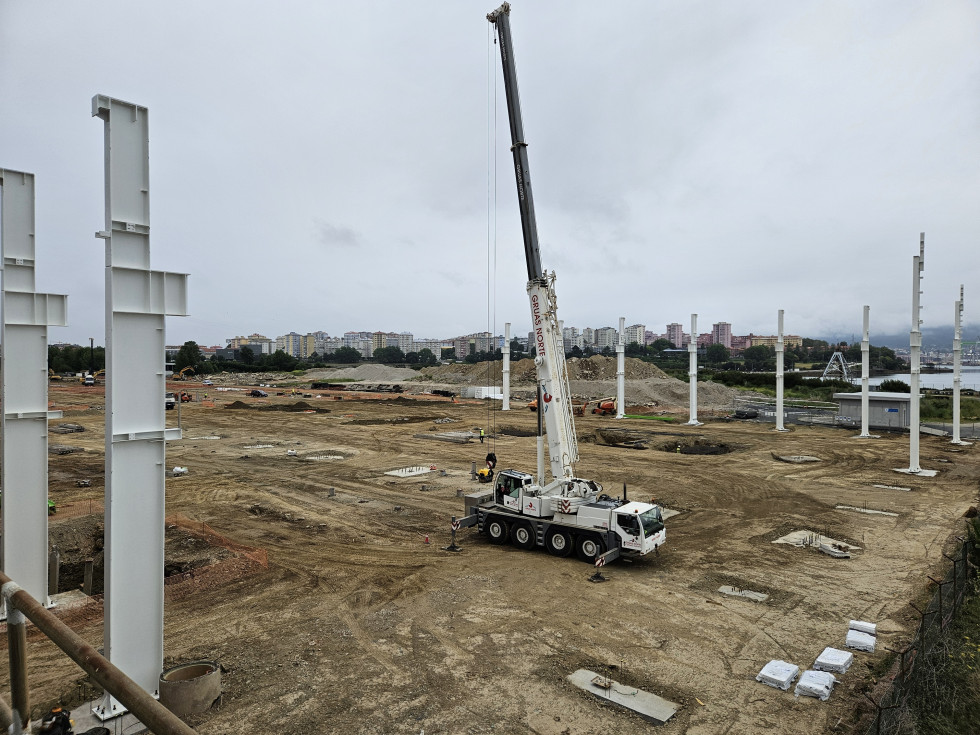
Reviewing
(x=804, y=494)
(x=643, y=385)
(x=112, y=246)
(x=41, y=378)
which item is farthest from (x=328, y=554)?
(x=643, y=385)

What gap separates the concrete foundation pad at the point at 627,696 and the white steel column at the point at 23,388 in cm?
1016

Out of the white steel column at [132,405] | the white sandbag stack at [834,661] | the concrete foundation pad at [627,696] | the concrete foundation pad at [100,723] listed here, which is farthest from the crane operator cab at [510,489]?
the concrete foundation pad at [100,723]

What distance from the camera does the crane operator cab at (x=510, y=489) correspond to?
17.5 meters

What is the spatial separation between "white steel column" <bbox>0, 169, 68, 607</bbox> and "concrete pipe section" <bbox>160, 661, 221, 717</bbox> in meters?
4.18

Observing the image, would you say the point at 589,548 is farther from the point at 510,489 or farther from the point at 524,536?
the point at 510,489

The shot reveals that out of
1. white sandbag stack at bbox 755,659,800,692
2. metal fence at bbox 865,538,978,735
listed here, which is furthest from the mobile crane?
metal fence at bbox 865,538,978,735

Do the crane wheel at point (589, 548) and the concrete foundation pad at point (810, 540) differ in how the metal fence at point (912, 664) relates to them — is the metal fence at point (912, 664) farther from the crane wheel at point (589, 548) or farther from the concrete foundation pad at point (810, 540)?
the crane wheel at point (589, 548)

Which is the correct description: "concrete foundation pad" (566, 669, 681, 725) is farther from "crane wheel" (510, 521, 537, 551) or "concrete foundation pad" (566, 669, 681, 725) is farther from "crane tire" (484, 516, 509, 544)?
"crane tire" (484, 516, 509, 544)

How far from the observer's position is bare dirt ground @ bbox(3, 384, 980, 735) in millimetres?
9445

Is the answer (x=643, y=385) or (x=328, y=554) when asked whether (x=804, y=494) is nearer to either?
(x=328, y=554)

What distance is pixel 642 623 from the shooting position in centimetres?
1248

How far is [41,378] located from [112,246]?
5.17 meters

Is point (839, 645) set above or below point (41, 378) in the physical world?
below

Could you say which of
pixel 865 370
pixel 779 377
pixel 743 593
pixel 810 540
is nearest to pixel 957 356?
pixel 865 370
